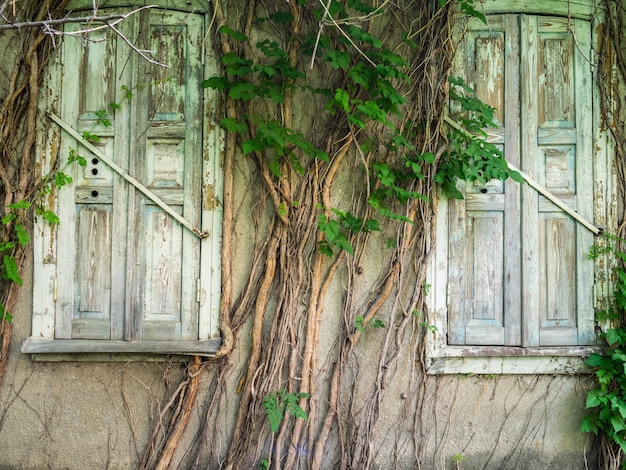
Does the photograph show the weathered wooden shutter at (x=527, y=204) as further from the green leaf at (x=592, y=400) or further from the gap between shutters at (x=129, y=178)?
the gap between shutters at (x=129, y=178)

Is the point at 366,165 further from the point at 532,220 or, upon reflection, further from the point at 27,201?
the point at 27,201

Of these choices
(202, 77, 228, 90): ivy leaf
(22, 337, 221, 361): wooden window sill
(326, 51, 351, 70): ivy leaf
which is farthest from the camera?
(22, 337, 221, 361): wooden window sill

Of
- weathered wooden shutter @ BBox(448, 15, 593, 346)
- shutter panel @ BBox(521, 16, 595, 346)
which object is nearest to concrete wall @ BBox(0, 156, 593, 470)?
weathered wooden shutter @ BBox(448, 15, 593, 346)

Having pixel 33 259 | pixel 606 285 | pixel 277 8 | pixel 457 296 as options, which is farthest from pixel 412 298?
pixel 33 259

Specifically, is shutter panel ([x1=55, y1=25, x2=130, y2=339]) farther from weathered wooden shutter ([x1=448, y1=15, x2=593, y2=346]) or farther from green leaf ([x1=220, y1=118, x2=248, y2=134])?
weathered wooden shutter ([x1=448, y1=15, x2=593, y2=346])

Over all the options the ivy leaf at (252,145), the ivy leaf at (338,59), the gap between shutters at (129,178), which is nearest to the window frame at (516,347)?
the ivy leaf at (338,59)

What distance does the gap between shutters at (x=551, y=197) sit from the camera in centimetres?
373

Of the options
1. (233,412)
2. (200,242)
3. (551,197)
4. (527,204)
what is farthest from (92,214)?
(551,197)

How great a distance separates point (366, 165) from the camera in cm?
366

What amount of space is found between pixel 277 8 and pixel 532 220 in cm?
221

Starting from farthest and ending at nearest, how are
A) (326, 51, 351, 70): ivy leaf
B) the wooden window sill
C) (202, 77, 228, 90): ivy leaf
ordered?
1. the wooden window sill
2. (202, 77, 228, 90): ivy leaf
3. (326, 51, 351, 70): ivy leaf

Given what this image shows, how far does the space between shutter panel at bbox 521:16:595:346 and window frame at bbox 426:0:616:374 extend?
0.19ft

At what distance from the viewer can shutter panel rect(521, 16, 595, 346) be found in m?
3.74

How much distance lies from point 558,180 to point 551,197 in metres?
0.13
